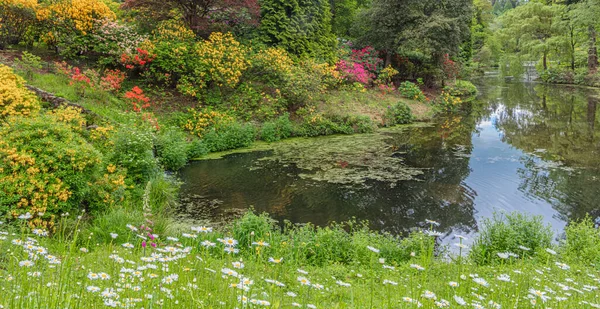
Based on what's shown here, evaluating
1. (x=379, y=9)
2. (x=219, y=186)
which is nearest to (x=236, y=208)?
(x=219, y=186)

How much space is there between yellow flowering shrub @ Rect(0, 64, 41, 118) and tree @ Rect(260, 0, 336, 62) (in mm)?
11378

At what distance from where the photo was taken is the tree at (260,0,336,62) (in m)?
18.2

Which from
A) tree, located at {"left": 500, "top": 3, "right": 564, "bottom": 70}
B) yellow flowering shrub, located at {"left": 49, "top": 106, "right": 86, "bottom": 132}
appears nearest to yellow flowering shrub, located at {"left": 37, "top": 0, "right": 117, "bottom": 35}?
yellow flowering shrub, located at {"left": 49, "top": 106, "right": 86, "bottom": 132}

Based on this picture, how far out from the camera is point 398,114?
62.4 feet

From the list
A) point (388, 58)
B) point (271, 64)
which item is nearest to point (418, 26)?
point (388, 58)

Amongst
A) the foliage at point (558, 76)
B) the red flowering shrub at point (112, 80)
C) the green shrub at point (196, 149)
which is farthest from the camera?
the foliage at point (558, 76)

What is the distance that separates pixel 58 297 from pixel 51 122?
5.28m

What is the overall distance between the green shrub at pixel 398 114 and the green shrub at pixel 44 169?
Answer: 48.7ft

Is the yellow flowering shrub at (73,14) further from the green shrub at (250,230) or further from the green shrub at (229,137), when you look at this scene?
the green shrub at (250,230)

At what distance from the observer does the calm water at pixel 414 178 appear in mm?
8000

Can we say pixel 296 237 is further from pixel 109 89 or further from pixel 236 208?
pixel 109 89

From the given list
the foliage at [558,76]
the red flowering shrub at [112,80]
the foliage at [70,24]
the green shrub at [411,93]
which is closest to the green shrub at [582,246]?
the red flowering shrub at [112,80]

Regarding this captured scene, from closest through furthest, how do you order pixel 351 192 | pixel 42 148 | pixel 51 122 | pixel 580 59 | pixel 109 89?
pixel 42 148, pixel 51 122, pixel 351 192, pixel 109 89, pixel 580 59

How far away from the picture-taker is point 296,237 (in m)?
5.79
